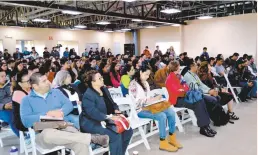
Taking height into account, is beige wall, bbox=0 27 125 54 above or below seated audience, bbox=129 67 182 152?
above

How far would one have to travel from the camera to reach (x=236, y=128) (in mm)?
3932

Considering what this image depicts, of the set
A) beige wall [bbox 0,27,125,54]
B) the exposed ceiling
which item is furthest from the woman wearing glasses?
beige wall [bbox 0,27,125,54]

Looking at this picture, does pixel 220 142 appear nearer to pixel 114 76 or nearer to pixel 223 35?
pixel 114 76

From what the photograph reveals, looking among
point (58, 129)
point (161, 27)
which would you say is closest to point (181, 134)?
point (58, 129)

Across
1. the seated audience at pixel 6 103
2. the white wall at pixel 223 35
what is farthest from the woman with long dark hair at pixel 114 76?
the white wall at pixel 223 35

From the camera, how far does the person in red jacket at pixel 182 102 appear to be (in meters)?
3.60

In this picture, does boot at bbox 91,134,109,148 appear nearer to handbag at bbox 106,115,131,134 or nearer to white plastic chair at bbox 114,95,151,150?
handbag at bbox 106,115,131,134

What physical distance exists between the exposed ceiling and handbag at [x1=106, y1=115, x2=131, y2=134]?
567 centimetres

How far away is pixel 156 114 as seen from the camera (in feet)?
10.5

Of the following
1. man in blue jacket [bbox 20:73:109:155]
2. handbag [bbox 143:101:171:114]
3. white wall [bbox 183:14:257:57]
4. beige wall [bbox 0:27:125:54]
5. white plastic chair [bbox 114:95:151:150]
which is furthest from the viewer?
beige wall [bbox 0:27:125:54]

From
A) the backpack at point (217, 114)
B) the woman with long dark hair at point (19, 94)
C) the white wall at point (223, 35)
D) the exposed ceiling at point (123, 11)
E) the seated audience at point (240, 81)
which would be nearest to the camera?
the woman with long dark hair at point (19, 94)

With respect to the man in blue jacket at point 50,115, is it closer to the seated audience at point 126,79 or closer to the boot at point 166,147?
the boot at point 166,147

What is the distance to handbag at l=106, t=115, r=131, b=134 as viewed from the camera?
8.13 feet

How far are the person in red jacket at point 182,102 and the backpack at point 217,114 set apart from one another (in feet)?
0.90
